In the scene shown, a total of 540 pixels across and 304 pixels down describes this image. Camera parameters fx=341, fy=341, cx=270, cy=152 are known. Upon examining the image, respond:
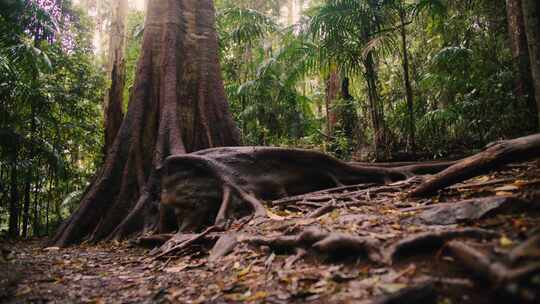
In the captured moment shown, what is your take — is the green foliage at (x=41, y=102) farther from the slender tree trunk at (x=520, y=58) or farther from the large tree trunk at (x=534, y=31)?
the slender tree trunk at (x=520, y=58)

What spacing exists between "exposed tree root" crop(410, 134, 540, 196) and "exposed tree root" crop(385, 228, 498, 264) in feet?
4.02

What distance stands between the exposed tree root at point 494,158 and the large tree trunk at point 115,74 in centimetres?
688

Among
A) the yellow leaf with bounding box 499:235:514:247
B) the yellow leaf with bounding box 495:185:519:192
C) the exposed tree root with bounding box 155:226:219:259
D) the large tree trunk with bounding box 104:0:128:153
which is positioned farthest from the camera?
the large tree trunk with bounding box 104:0:128:153

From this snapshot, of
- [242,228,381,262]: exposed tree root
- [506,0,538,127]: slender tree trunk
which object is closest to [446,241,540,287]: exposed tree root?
[242,228,381,262]: exposed tree root

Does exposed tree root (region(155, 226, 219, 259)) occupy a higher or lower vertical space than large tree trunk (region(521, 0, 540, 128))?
lower

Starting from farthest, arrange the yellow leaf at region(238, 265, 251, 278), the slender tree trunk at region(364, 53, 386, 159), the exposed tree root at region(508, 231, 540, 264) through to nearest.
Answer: the slender tree trunk at region(364, 53, 386, 159), the yellow leaf at region(238, 265, 251, 278), the exposed tree root at region(508, 231, 540, 264)

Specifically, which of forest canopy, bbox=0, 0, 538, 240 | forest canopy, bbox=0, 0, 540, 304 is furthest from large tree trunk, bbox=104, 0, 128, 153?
forest canopy, bbox=0, 0, 538, 240

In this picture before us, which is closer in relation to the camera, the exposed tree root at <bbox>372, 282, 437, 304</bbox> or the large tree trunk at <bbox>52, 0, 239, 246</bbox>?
the exposed tree root at <bbox>372, 282, 437, 304</bbox>

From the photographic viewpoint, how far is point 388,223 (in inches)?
98.8

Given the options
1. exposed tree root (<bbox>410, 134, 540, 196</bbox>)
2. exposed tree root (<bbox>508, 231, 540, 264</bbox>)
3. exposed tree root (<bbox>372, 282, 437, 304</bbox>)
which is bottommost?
exposed tree root (<bbox>372, 282, 437, 304</bbox>)

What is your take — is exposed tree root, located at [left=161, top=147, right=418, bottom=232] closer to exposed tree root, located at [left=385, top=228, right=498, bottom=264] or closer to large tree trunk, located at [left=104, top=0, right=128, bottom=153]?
exposed tree root, located at [left=385, top=228, right=498, bottom=264]

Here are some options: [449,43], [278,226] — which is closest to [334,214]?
[278,226]

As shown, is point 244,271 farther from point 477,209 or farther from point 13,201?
point 13,201

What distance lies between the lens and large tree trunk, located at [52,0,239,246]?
16.0 feet
